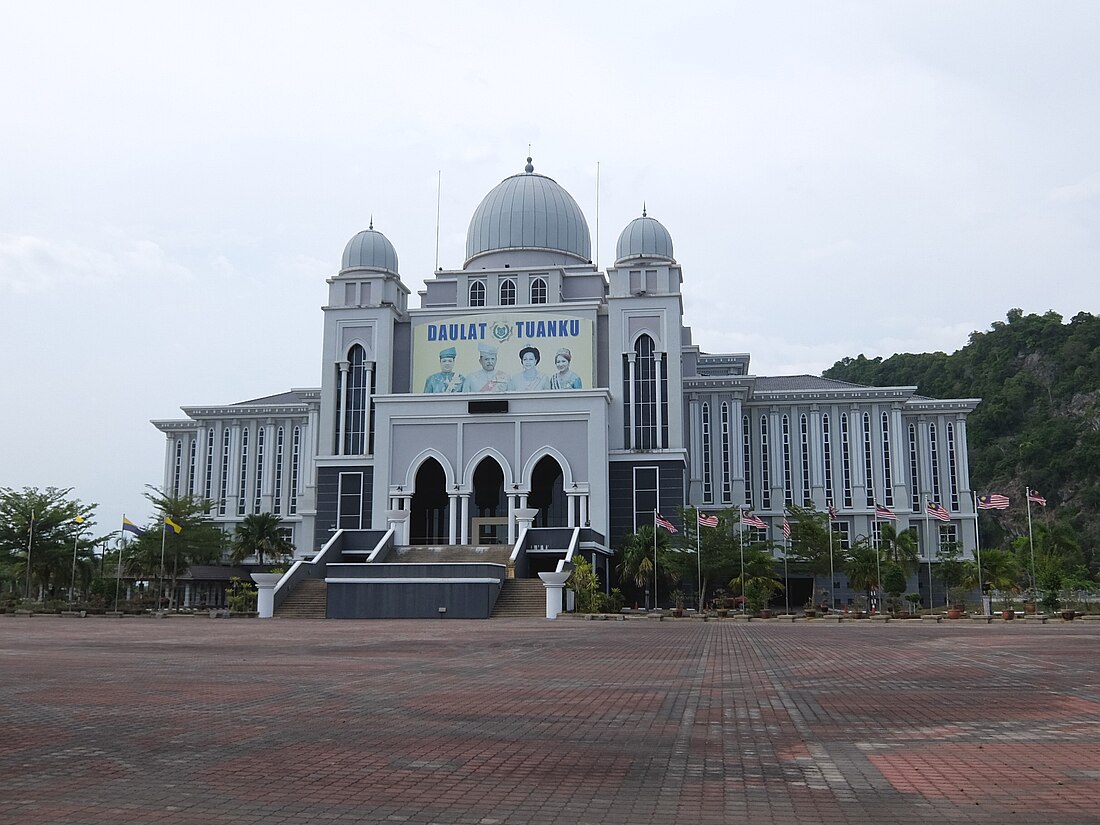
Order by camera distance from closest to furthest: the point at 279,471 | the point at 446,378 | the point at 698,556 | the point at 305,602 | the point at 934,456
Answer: the point at 305,602
the point at 698,556
the point at 446,378
the point at 934,456
the point at 279,471

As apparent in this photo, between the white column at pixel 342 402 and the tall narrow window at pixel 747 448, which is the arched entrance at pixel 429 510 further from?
the tall narrow window at pixel 747 448

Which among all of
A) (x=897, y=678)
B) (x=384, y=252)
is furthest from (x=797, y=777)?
(x=384, y=252)

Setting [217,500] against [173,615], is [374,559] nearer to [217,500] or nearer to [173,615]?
[173,615]

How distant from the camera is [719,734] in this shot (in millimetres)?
10148

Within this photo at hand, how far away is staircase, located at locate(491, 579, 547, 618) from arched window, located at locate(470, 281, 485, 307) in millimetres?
27203

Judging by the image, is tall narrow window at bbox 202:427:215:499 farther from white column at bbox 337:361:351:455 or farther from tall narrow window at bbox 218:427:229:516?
white column at bbox 337:361:351:455

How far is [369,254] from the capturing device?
72688mm

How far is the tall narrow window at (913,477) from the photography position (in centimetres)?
7400

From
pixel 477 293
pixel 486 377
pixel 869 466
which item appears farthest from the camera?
pixel 869 466

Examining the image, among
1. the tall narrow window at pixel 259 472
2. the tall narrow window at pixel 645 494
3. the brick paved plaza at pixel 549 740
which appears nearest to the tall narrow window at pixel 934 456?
the tall narrow window at pixel 645 494

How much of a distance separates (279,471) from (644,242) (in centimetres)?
3236

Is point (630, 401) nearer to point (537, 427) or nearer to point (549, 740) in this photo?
point (537, 427)

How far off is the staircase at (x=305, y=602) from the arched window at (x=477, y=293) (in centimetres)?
2663

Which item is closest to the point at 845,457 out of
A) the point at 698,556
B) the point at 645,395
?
the point at 645,395
